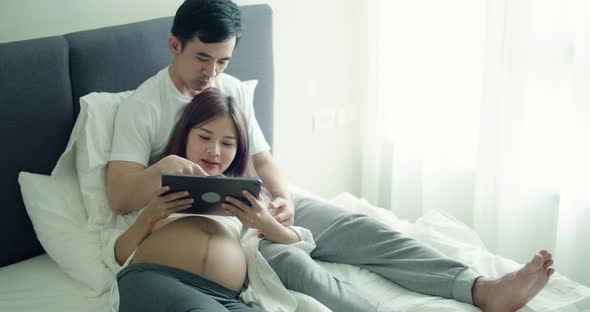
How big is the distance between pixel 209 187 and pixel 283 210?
1.40 feet

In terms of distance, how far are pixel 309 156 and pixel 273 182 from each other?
0.92 meters

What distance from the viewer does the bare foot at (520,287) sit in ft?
5.90

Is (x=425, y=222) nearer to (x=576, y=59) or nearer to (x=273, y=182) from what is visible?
(x=273, y=182)

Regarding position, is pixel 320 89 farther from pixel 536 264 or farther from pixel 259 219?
pixel 536 264

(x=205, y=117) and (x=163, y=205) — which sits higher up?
(x=205, y=117)

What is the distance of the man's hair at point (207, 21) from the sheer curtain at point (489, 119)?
1.06 m

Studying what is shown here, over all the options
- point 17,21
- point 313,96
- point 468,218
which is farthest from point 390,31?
point 17,21

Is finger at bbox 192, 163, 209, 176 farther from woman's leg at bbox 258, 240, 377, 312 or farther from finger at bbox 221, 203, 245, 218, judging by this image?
woman's leg at bbox 258, 240, 377, 312

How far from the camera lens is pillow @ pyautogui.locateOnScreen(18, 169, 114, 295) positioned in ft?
6.66

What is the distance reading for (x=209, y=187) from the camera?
1771mm

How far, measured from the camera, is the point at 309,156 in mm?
3221

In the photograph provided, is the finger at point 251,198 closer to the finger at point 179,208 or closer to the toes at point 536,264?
the finger at point 179,208

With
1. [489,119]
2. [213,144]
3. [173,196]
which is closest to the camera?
[173,196]

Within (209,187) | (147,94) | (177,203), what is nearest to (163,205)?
(177,203)
